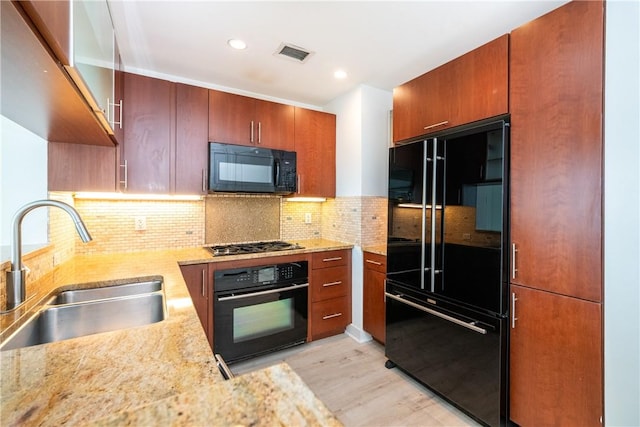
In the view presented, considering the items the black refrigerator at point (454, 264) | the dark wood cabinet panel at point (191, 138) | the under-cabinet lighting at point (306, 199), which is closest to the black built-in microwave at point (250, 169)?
the dark wood cabinet panel at point (191, 138)

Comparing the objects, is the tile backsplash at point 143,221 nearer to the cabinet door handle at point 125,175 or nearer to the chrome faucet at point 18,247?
the cabinet door handle at point 125,175

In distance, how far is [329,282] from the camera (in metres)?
2.80

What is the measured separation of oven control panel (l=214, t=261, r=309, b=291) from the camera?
2281mm

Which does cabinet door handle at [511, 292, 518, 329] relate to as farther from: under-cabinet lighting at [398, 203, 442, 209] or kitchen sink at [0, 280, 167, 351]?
kitchen sink at [0, 280, 167, 351]

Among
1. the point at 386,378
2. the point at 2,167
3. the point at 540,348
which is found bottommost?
the point at 386,378

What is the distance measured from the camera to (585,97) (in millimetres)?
1351

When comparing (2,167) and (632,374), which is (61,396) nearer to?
(2,167)

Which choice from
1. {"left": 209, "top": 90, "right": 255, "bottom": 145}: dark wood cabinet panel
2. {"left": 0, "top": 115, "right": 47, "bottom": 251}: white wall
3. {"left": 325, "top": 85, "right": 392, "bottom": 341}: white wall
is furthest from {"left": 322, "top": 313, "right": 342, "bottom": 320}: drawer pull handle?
{"left": 0, "top": 115, "right": 47, "bottom": 251}: white wall

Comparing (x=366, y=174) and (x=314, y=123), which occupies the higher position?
(x=314, y=123)

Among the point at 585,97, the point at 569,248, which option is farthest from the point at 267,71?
the point at 569,248

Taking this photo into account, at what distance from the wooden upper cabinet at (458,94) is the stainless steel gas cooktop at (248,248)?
1.42m

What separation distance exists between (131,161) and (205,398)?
218cm

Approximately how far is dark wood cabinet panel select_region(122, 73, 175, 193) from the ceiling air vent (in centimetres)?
94

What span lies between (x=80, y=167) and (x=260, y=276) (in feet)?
4.87
